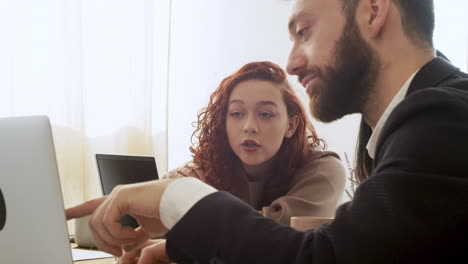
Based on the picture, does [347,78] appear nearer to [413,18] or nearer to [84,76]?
[413,18]

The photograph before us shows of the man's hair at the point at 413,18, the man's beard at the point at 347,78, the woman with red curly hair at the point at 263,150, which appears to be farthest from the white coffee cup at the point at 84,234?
the man's hair at the point at 413,18

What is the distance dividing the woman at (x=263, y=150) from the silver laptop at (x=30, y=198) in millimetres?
1048

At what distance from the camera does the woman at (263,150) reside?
1.71 m

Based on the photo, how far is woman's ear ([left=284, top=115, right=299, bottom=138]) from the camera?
183cm

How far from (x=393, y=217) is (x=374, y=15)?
0.40 metres

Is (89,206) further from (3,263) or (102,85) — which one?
(102,85)

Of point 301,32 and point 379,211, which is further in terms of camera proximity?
point 301,32

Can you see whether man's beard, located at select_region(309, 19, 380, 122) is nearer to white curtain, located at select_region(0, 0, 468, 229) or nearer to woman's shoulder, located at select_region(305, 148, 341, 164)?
woman's shoulder, located at select_region(305, 148, 341, 164)

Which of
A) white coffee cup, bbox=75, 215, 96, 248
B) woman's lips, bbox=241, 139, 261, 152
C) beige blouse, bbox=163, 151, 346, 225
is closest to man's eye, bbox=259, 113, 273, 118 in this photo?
woman's lips, bbox=241, 139, 261, 152

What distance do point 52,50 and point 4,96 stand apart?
320 millimetres

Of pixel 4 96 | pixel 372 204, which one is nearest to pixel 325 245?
pixel 372 204

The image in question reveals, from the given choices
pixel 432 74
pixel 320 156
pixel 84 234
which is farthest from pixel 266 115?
pixel 432 74

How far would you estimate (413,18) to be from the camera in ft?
2.59

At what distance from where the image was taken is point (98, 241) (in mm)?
646
